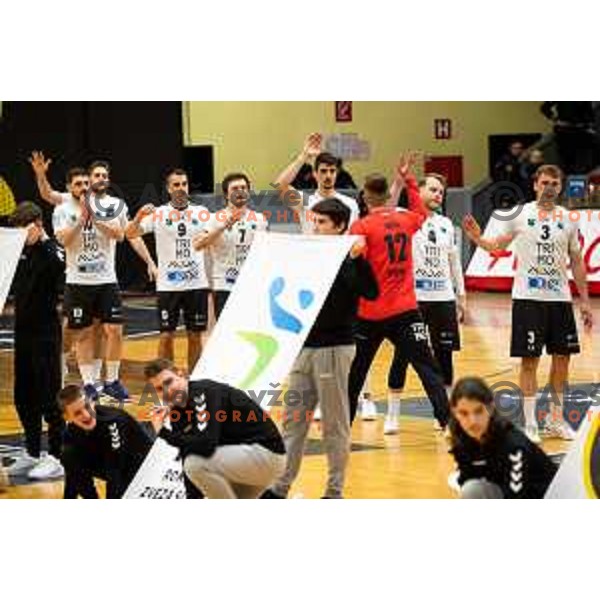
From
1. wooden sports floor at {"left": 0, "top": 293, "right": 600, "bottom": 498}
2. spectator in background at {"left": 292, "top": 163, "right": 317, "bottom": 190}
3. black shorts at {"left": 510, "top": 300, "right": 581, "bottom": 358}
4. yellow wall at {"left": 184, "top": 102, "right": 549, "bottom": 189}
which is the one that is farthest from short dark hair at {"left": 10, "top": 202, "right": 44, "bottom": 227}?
yellow wall at {"left": 184, "top": 102, "right": 549, "bottom": 189}

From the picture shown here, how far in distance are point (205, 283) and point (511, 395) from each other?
8.99 ft

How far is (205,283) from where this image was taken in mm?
13523

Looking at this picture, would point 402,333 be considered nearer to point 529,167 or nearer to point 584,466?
point 584,466

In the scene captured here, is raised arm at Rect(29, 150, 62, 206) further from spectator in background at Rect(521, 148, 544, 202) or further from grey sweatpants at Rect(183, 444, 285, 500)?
spectator in background at Rect(521, 148, 544, 202)

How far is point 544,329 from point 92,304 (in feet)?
13.6

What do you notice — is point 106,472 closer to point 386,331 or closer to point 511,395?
point 386,331

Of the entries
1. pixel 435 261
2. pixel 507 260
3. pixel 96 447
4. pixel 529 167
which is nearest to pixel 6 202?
pixel 507 260

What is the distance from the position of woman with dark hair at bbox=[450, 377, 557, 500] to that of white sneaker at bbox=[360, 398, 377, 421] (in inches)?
178

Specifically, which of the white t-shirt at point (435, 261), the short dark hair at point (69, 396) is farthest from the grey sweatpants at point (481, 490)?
the white t-shirt at point (435, 261)

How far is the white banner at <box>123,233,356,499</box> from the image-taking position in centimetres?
917

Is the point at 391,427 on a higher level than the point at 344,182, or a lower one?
lower

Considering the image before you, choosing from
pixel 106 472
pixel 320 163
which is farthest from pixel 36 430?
pixel 320 163

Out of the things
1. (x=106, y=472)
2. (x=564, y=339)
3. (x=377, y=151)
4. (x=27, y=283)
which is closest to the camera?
(x=106, y=472)

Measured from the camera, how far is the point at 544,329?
1138 centimetres
